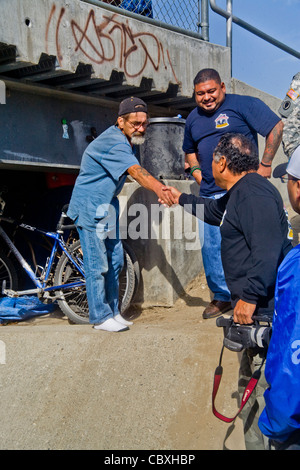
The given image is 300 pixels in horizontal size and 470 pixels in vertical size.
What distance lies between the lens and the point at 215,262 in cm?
486

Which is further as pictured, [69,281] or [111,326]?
[69,281]

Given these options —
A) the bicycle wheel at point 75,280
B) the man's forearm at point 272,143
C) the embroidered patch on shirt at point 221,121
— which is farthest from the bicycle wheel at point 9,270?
the man's forearm at point 272,143

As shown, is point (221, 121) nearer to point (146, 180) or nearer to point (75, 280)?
point (146, 180)

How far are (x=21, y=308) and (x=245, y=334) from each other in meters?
3.62

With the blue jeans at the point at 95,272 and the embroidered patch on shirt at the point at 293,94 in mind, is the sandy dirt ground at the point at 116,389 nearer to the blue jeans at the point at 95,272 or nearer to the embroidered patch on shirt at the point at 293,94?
the blue jeans at the point at 95,272

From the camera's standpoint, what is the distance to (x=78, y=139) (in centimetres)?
598

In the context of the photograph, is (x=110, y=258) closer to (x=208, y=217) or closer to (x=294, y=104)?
(x=208, y=217)

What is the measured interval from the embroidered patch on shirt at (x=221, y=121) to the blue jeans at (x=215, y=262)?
0.62 metres

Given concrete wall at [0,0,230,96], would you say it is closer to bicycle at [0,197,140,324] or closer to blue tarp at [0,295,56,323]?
bicycle at [0,197,140,324]

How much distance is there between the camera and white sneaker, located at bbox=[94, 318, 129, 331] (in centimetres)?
467

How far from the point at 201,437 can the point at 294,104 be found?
3.39 meters

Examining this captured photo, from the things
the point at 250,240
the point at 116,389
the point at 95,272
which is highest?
the point at 250,240

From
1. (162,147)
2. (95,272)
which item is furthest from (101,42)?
(95,272)

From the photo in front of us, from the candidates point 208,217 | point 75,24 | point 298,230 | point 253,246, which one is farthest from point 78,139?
point 253,246
